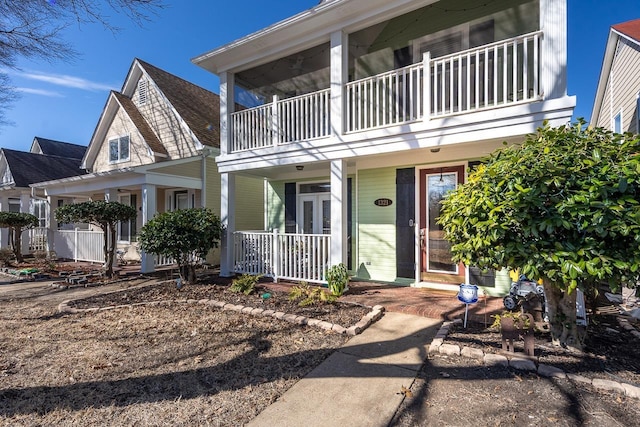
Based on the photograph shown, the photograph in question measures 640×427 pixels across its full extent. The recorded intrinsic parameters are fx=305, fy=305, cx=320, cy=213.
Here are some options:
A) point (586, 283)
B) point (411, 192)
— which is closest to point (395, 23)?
point (411, 192)

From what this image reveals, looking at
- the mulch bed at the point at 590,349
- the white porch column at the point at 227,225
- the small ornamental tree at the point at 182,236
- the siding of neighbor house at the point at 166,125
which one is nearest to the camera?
the mulch bed at the point at 590,349

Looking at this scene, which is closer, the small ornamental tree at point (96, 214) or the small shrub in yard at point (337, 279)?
the small shrub in yard at point (337, 279)

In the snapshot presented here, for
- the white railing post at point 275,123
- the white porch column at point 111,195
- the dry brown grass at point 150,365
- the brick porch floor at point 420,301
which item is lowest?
the dry brown grass at point 150,365

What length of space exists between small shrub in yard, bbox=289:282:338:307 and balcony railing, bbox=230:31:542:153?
10.1 ft

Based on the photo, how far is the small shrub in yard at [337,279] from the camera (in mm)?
5645

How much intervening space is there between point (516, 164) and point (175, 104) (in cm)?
1162

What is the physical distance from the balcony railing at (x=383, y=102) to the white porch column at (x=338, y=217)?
34.2 inches

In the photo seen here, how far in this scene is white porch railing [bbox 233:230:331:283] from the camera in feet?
21.0

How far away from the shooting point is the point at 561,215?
8.98ft

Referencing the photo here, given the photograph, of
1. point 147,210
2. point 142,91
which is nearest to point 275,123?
point 147,210

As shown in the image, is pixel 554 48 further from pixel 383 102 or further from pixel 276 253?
pixel 276 253

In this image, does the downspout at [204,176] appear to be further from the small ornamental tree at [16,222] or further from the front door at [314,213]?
the small ornamental tree at [16,222]

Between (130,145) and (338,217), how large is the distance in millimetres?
10024

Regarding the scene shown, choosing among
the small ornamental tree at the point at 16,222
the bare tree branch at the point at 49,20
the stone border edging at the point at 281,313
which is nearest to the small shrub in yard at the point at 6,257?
the small ornamental tree at the point at 16,222
